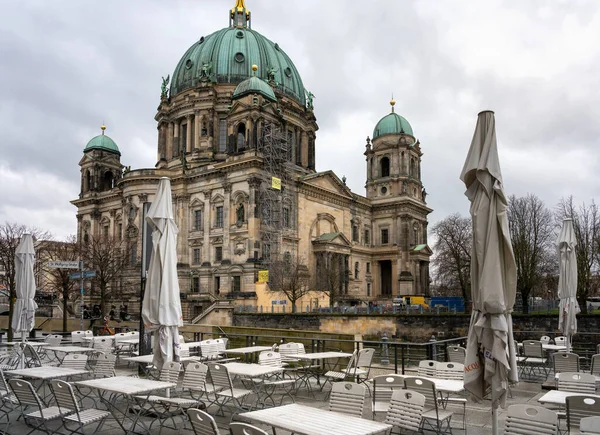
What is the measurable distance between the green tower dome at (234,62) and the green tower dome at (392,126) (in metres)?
9.98

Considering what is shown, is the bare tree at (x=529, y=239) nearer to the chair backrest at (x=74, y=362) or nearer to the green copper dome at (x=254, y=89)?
the green copper dome at (x=254, y=89)

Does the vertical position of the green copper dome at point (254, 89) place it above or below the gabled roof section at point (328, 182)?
above

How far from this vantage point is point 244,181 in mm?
50594

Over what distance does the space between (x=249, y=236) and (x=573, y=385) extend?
134 feet

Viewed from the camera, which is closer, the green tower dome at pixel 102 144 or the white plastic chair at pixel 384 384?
the white plastic chair at pixel 384 384

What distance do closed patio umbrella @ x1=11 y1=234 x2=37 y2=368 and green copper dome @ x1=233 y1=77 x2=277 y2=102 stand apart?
39.9 meters

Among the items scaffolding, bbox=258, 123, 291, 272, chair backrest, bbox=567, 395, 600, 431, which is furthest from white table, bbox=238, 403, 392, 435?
scaffolding, bbox=258, 123, 291, 272

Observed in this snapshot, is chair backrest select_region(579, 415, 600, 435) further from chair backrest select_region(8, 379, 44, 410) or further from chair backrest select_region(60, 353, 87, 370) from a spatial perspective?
chair backrest select_region(60, 353, 87, 370)

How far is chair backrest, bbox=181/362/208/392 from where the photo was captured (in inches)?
389

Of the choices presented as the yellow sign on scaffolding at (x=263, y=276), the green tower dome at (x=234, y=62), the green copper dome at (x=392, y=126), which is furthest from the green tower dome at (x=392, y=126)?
the yellow sign on scaffolding at (x=263, y=276)

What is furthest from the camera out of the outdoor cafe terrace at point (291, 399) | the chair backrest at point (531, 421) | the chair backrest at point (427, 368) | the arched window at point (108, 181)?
the arched window at point (108, 181)

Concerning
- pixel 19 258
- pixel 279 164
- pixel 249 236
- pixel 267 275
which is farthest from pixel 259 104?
pixel 19 258

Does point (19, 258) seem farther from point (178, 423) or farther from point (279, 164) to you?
point (279, 164)

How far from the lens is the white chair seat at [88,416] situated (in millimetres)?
8195
